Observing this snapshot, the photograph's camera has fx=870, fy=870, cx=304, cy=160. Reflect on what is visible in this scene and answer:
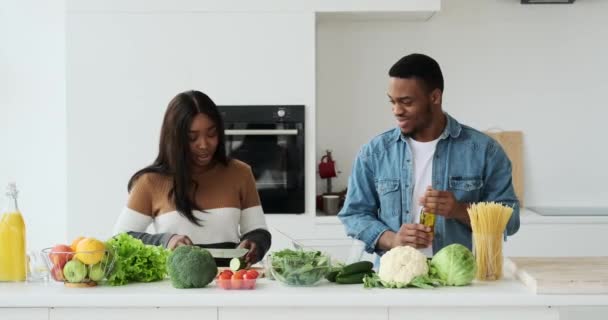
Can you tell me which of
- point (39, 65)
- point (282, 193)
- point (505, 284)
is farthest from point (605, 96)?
point (39, 65)

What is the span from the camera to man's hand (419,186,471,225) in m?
2.94

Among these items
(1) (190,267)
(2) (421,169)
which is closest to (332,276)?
(1) (190,267)

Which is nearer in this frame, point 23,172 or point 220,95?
point 220,95

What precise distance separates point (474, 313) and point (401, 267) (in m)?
0.25

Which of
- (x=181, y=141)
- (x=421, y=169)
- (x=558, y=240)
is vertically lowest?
(x=558, y=240)

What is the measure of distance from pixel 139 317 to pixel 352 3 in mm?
2777

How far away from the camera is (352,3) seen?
16.1 ft

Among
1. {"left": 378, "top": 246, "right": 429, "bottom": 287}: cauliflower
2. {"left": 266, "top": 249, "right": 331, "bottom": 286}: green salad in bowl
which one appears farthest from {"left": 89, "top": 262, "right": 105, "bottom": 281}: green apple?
{"left": 378, "top": 246, "right": 429, "bottom": 287}: cauliflower

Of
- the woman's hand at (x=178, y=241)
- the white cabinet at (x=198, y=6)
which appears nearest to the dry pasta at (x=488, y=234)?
the woman's hand at (x=178, y=241)

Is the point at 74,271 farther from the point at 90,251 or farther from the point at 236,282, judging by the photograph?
the point at 236,282

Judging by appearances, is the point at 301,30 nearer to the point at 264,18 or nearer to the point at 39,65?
the point at 264,18

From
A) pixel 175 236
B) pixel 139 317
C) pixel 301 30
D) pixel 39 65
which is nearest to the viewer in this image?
pixel 139 317

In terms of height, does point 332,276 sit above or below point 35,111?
below

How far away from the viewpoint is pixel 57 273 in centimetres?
268
